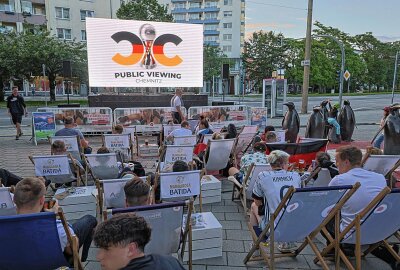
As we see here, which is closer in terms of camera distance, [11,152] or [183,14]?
[11,152]

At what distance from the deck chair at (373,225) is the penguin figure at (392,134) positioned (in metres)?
4.51

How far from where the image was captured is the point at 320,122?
30.5 ft

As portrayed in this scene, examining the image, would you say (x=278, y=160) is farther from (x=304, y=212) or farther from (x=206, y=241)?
(x=206, y=241)

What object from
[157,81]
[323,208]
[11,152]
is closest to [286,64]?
[157,81]

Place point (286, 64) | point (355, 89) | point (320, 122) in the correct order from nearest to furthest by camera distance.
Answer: point (320, 122)
point (286, 64)
point (355, 89)

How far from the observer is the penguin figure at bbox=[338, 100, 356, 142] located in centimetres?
1059

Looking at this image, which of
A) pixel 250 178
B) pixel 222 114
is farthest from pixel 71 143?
pixel 222 114

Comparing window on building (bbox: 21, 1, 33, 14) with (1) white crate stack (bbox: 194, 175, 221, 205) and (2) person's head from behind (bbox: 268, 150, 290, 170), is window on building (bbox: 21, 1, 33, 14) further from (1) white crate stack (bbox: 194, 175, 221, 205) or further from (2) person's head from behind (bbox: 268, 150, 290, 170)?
(2) person's head from behind (bbox: 268, 150, 290, 170)

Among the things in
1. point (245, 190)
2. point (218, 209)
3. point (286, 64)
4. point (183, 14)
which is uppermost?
point (183, 14)

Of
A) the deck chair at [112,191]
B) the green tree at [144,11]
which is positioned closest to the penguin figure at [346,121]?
the deck chair at [112,191]

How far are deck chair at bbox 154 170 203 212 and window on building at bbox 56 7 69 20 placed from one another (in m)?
48.6

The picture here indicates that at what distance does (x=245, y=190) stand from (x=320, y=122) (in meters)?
5.59

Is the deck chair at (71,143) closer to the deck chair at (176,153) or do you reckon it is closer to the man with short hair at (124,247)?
the deck chair at (176,153)

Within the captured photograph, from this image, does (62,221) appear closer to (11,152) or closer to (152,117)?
(11,152)
